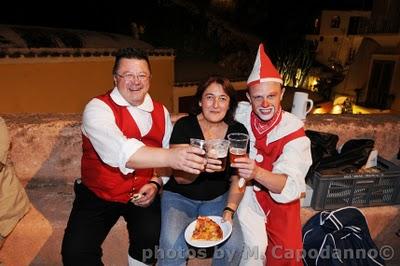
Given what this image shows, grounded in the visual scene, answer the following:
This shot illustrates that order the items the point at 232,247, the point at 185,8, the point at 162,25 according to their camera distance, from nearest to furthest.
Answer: the point at 232,247 → the point at 162,25 → the point at 185,8

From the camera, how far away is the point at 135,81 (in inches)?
106

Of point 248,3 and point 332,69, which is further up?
point 248,3

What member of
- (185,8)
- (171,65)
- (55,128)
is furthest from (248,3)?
(55,128)

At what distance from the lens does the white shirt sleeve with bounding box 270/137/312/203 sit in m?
2.66

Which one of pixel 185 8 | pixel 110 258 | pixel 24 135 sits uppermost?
pixel 185 8

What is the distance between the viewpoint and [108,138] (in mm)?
2381

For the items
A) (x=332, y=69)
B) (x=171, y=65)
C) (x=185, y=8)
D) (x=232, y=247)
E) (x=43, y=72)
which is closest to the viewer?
(x=232, y=247)

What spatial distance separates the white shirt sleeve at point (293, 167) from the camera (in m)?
2.66

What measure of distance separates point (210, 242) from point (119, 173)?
3.07ft

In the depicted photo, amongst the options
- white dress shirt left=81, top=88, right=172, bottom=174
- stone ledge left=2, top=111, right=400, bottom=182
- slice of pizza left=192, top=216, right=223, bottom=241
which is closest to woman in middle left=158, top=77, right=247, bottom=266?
slice of pizza left=192, top=216, right=223, bottom=241

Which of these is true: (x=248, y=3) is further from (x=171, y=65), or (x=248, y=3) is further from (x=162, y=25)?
(x=171, y=65)

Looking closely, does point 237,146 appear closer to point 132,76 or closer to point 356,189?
point 132,76

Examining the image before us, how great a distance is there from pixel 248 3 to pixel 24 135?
23.3 metres

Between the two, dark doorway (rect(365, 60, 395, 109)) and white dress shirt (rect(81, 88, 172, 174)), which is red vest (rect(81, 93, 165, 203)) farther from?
dark doorway (rect(365, 60, 395, 109))
